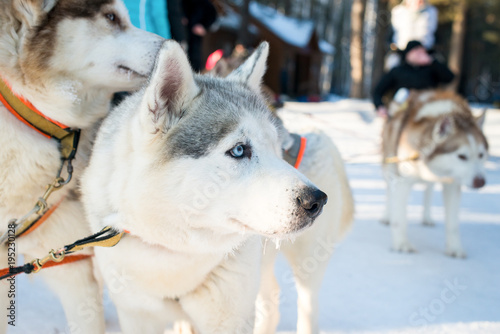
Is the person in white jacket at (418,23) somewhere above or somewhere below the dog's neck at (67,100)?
below

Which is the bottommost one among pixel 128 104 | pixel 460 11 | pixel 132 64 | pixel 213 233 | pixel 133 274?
pixel 460 11

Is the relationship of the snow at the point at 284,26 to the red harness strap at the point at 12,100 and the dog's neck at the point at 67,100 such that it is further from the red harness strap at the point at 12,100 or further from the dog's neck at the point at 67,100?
the red harness strap at the point at 12,100

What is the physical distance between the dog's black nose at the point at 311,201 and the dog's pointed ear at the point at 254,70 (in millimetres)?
668

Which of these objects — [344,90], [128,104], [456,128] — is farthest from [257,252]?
[344,90]

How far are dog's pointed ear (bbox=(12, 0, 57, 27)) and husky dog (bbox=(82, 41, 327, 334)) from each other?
458 mm

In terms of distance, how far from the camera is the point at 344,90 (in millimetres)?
37781

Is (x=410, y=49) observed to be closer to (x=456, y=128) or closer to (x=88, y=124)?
(x=456, y=128)

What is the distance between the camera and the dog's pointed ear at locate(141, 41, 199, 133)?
131 cm

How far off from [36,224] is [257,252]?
0.88 m

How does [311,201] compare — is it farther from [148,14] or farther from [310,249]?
[148,14]

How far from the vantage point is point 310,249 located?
2.15 m

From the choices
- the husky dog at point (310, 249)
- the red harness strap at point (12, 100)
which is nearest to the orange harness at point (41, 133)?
the red harness strap at point (12, 100)

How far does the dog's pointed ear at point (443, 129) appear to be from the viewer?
3725mm

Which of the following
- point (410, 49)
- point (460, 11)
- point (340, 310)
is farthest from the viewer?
point (460, 11)
